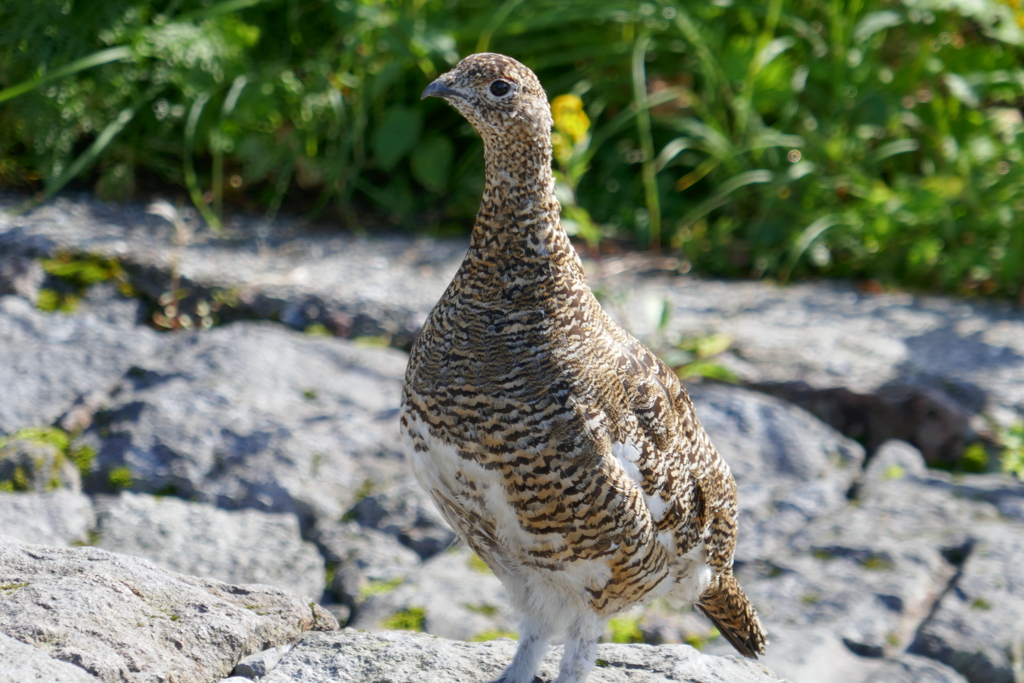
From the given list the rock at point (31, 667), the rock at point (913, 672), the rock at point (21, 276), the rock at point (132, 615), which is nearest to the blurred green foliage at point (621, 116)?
the rock at point (21, 276)

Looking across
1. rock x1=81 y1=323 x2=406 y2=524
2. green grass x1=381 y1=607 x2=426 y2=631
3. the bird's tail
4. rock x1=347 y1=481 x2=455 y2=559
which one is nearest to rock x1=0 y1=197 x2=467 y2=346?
rock x1=81 y1=323 x2=406 y2=524

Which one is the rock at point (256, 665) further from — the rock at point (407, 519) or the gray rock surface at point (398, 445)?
the rock at point (407, 519)

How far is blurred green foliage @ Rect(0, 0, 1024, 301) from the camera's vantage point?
4762 millimetres

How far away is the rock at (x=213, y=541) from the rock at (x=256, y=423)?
10cm

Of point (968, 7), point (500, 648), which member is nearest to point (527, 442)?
point (500, 648)

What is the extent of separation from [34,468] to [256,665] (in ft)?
4.86

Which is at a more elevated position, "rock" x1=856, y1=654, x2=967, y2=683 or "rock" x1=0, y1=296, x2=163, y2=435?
"rock" x1=0, y1=296, x2=163, y2=435

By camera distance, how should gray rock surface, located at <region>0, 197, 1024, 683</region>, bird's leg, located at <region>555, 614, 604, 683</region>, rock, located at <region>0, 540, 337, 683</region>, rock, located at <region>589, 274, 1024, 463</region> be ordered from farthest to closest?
1. rock, located at <region>589, 274, 1024, 463</region>
2. gray rock surface, located at <region>0, 197, 1024, 683</region>
3. bird's leg, located at <region>555, 614, 604, 683</region>
4. rock, located at <region>0, 540, 337, 683</region>

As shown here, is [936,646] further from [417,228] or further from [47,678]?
[417,228]

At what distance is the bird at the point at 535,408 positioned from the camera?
2.11 m

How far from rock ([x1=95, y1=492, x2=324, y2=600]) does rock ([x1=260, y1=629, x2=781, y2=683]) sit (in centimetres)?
74

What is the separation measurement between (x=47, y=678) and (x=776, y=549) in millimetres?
2339

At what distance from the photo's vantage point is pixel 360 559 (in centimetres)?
319

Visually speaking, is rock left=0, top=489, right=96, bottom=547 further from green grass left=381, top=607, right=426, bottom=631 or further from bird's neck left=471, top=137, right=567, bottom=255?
bird's neck left=471, top=137, right=567, bottom=255
